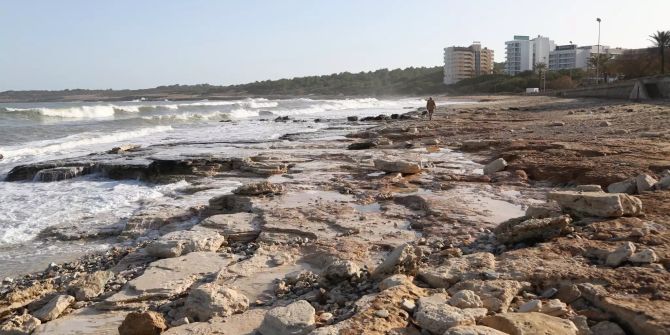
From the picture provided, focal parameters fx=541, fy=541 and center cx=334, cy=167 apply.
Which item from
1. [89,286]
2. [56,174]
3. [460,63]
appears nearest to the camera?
[89,286]

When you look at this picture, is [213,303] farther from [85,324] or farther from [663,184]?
[663,184]

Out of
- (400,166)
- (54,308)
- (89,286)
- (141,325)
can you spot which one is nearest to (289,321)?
(141,325)

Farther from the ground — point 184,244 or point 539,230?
point 539,230

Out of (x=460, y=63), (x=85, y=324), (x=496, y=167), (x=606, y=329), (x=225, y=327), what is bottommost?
(x=85, y=324)

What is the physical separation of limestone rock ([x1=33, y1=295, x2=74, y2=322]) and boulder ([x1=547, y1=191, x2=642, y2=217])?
485 cm

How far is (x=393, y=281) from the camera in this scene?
13.6ft

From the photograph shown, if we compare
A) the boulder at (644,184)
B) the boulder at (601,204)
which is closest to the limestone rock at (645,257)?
the boulder at (601,204)

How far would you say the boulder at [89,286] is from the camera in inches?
191

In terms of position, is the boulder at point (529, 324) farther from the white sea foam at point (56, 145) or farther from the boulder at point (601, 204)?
the white sea foam at point (56, 145)

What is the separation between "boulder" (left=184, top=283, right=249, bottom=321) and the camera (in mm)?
4094

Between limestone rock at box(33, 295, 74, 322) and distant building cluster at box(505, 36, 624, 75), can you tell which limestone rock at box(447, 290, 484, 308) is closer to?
limestone rock at box(33, 295, 74, 322)

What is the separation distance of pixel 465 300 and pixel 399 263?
933 millimetres

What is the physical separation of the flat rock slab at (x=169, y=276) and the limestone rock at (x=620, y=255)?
137 inches

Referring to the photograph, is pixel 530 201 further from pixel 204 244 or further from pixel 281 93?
pixel 281 93
